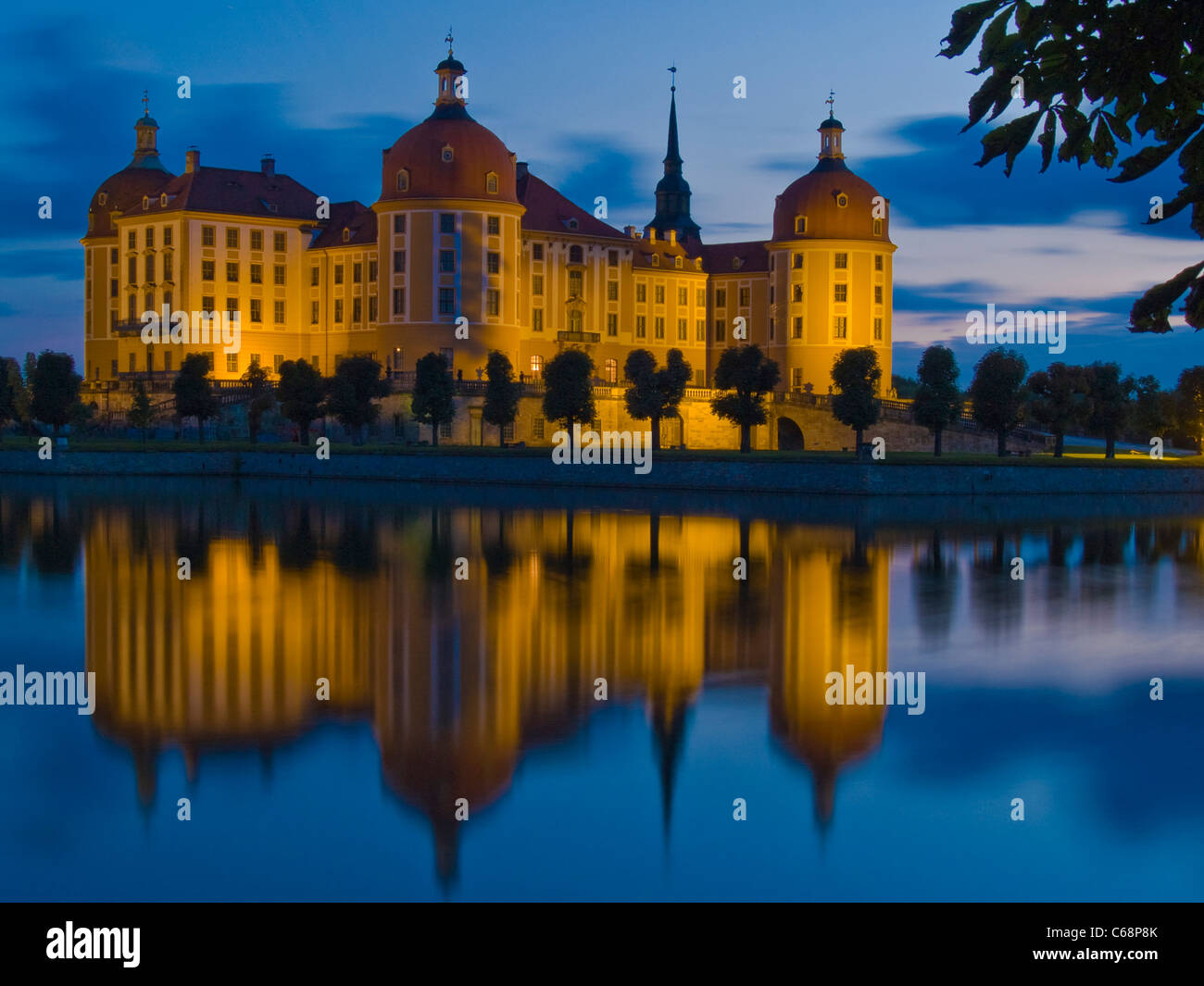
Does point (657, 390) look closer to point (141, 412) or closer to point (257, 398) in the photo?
point (257, 398)

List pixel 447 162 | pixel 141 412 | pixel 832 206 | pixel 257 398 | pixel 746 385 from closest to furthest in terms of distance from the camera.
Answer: pixel 746 385 → pixel 141 412 → pixel 257 398 → pixel 447 162 → pixel 832 206

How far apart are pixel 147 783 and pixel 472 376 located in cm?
7015

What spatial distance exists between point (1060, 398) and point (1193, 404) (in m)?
19.8

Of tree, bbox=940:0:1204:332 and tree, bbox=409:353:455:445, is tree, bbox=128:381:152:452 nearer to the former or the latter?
tree, bbox=409:353:455:445

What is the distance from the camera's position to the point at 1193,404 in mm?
80875

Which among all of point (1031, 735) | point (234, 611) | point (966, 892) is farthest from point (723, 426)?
point (966, 892)

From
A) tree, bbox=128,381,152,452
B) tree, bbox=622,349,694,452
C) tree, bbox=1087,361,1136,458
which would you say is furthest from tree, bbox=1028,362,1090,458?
tree, bbox=128,381,152,452

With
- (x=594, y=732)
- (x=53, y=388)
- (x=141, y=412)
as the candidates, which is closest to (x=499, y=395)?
(x=141, y=412)

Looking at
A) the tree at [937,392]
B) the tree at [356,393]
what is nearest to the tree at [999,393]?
the tree at [937,392]

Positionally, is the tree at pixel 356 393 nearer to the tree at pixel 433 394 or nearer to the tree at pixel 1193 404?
the tree at pixel 433 394

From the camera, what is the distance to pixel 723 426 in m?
80.8

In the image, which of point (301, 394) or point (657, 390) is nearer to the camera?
point (657, 390)

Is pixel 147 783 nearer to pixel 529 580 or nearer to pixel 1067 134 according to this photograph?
pixel 1067 134
